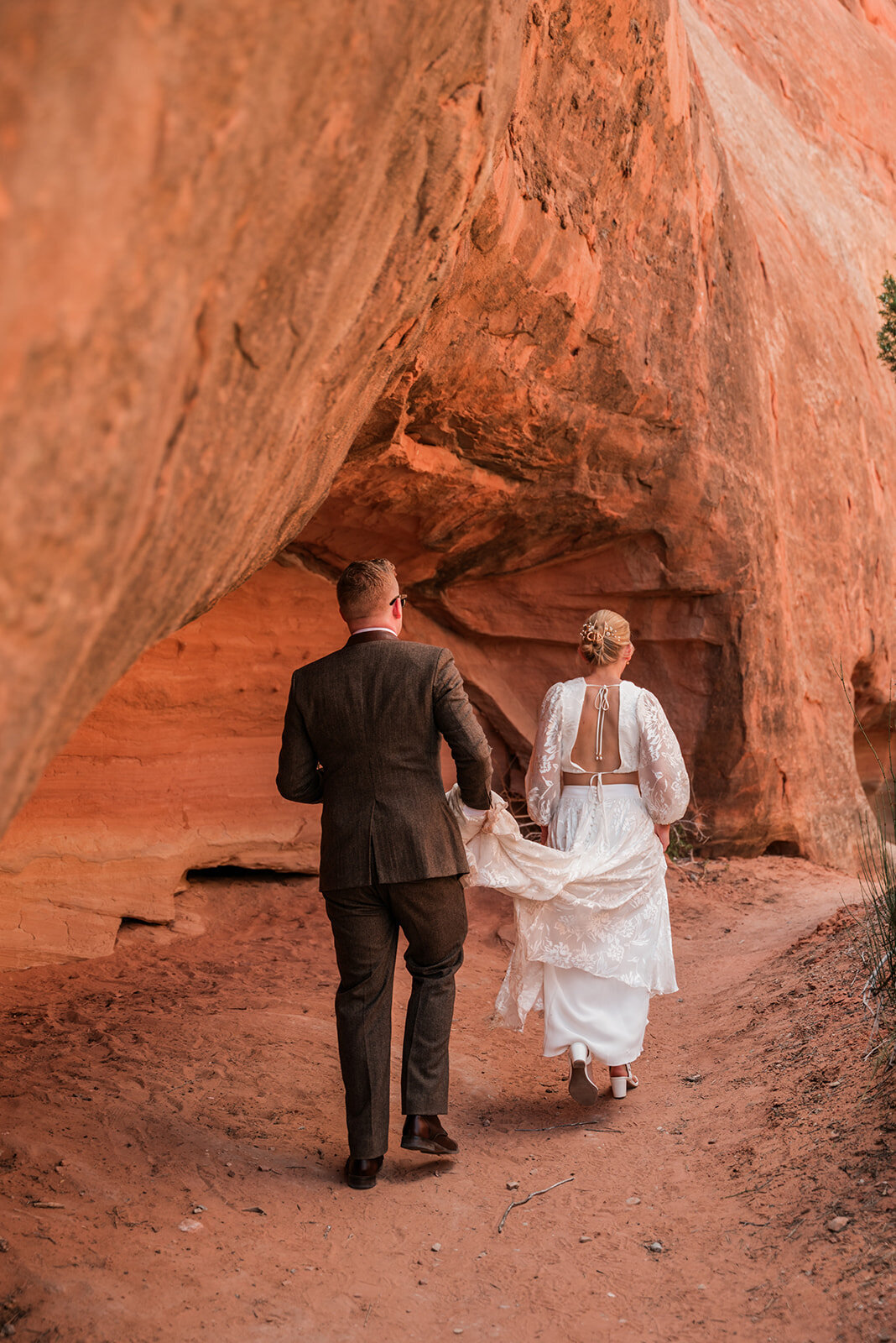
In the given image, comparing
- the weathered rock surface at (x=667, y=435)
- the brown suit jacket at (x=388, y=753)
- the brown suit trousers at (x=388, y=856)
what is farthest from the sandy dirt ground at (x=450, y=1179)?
the weathered rock surface at (x=667, y=435)

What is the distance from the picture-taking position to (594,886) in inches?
153

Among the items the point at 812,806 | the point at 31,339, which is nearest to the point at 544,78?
the point at 31,339

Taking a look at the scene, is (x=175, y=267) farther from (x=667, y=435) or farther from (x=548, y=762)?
(x=667, y=435)

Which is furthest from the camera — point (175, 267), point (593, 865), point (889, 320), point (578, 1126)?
point (889, 320)

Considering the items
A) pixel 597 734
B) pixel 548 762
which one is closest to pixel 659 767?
pixel 597 734

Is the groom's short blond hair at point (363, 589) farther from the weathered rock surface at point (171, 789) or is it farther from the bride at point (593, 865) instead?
the weathered rock surface at point (171, 789)

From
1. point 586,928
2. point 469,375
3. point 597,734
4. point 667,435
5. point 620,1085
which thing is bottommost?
point 620,1085

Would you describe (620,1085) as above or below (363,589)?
below

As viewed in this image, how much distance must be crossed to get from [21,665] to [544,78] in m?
4.25

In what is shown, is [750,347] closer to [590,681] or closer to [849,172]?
[590,681]

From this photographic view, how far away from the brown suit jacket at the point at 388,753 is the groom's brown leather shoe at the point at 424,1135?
80cm

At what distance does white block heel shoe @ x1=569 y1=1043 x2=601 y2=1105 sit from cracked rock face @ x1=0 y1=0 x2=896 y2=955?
218 cm

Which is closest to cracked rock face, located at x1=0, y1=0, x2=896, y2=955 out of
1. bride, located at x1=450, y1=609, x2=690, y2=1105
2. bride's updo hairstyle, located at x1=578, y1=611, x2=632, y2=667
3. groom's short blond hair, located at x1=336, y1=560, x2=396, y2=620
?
groom's short blond hair, located at x1=336, y1=560, x2=396, y2=620

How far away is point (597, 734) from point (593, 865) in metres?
0.53
